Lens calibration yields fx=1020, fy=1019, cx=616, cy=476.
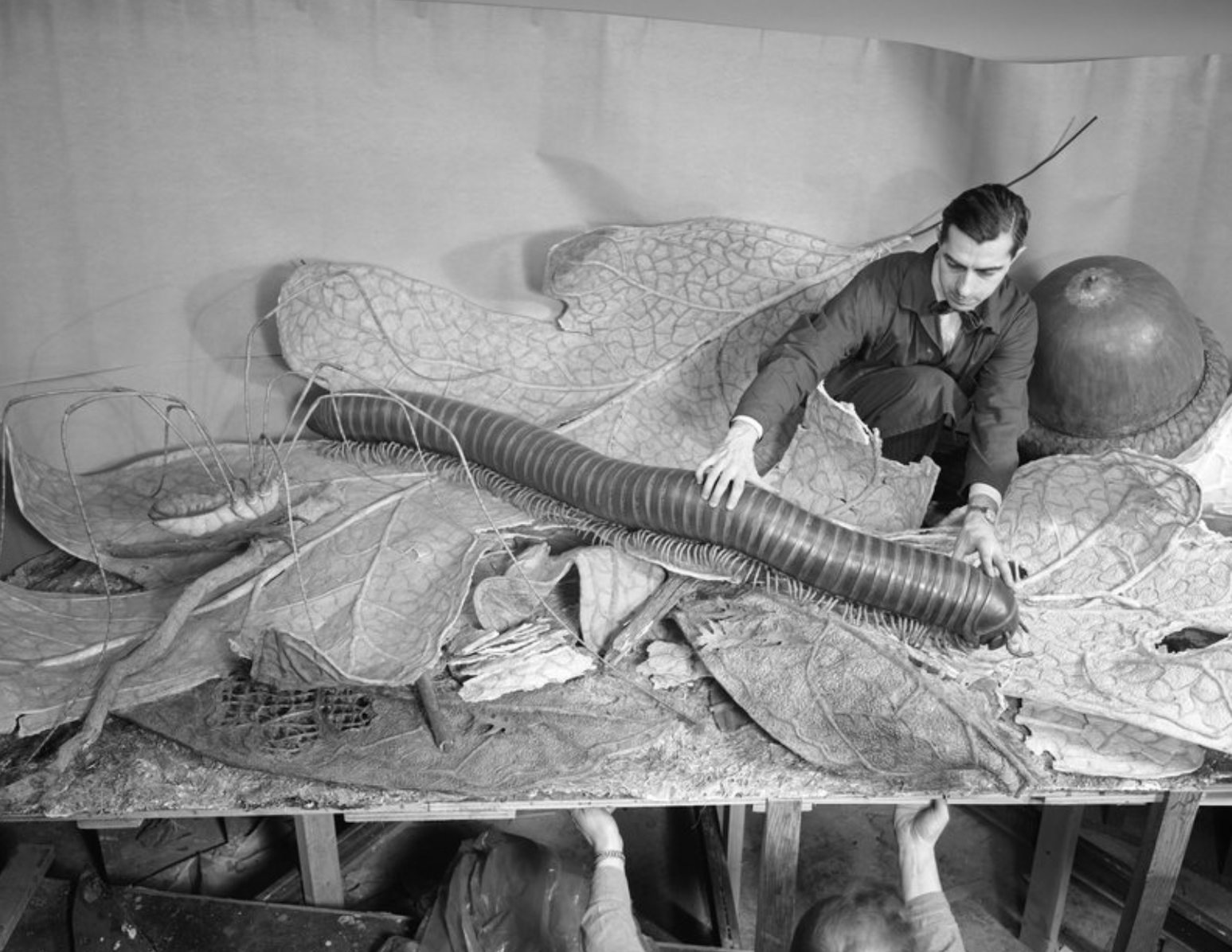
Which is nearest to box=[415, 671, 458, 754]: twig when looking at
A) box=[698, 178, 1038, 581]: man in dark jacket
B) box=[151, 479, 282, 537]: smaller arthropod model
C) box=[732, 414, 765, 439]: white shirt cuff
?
box=[151, 479, 282, 537]: smaller arthropod model

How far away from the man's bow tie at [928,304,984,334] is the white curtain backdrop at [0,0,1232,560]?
70 cm

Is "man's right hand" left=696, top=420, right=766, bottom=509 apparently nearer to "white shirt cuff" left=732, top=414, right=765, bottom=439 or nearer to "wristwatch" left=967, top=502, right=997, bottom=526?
"white shirt cuff" left=732, top=414, right=765, bottom=439

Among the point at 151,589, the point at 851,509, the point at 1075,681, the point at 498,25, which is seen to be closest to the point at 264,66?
the point at 498,25

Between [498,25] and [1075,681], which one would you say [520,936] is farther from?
[498,25]

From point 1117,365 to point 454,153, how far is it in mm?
2033

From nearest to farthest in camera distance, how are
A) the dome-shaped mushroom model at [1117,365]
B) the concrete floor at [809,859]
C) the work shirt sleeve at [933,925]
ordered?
1. the work shirt sleeve at [933,925]
2. the dome-shaped mushroom model at [1117,365]
3. the concrete floor at [809,859]

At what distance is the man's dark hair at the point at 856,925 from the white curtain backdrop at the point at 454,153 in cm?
205

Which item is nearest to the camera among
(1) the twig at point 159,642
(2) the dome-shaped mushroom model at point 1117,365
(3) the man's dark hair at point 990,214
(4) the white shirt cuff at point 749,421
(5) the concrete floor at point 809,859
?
(1) the twig at point 159,642

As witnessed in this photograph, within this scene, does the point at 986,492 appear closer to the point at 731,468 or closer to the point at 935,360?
the point at 935,360

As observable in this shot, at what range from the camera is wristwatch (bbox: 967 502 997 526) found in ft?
8.43

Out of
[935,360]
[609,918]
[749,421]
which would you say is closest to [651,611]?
[749,421]

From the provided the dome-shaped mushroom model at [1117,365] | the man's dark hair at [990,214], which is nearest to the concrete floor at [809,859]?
the dome-shaped mushroom model at [1117,365]

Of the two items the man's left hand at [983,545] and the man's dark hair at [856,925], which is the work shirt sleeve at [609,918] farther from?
the man's left hand at [983,545]

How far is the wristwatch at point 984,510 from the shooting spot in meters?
2.57
